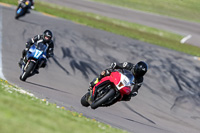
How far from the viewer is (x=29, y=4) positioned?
820 inches

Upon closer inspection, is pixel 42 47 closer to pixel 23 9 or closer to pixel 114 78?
pixel 114 78

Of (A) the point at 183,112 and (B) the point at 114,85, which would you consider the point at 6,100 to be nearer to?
(B) the point at 114,85

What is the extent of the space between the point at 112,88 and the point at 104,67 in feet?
19.3

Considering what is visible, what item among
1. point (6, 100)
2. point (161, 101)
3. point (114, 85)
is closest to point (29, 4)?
point (161, 101)

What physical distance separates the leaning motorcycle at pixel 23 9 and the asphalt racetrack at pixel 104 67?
1.26 feet

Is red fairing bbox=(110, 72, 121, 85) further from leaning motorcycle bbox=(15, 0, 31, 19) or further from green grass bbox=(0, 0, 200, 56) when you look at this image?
leaning motorcycle bbox=(15, 0, 31, 19)

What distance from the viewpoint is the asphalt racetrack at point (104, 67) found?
31.7 ft

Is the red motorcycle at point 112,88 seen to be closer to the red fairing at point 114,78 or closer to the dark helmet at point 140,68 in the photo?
the red fairing at point 114,78

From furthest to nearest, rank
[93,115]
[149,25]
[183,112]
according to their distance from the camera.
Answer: [149,25] → [183,112] → [93,115]

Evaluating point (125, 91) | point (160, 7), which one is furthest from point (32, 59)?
point (160, 7)

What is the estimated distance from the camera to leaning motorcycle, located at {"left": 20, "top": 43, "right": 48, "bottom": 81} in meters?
11.1

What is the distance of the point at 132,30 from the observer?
79.0ft

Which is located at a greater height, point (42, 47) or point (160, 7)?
point (42, 47)

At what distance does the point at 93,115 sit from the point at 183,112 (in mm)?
4150
